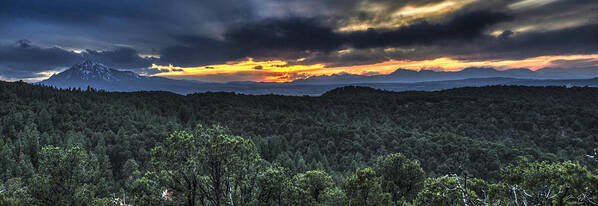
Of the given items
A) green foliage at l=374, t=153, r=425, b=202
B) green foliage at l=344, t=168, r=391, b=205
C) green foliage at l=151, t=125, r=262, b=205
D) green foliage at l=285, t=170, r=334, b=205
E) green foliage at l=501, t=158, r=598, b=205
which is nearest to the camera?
green foliage at l=501, t=158, r=598, b=205

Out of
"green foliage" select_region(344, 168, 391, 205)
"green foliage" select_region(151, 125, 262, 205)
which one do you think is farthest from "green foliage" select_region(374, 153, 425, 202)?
"green foliage" select_region(151, 125, 262, 205)

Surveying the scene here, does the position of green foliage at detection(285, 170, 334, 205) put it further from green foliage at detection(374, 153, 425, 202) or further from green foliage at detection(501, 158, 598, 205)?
green foliage at detection(501, 158, 598, 205)

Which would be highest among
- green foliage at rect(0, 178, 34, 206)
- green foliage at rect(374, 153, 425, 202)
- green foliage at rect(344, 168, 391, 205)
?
green foliage at rect(0, 178, 34, 206)

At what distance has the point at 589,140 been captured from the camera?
13125 centimetres

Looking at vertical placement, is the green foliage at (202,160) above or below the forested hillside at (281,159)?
above

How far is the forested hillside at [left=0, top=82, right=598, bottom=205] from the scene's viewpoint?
1653cm

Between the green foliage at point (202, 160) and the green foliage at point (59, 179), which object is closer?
the green foliage at point (202, 160)

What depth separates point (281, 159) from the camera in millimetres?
103938

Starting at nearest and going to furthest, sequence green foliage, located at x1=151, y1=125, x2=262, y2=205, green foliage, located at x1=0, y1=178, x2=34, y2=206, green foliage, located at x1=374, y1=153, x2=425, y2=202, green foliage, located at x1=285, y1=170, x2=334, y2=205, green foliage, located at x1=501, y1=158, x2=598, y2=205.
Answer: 1. green foliage, located at x1=501, y1=158, x2=598, y2=205
2. green foliage, located at x1=151, y1=125, x2=262, y2=205
3. green foliage, located at x1=0, y1=178, x2=34, y2=206
4. green foliage, located at x1=285, y1=170, x2=334, y2=205
5. green foliage, located at x1=374, y1=153, x2=425, y2=202

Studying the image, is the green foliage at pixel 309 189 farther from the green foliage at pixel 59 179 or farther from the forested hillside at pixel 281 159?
the green foliage at pixel 59 179

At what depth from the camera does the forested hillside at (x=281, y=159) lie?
1653cm

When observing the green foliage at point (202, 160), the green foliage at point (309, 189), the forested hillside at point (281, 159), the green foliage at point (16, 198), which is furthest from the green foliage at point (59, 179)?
the green foliage at point (309, 189)

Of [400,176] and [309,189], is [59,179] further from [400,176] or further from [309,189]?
[400,176]

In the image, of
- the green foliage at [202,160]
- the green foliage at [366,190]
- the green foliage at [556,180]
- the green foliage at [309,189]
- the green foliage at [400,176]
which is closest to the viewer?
the green foliage at [556,180]
